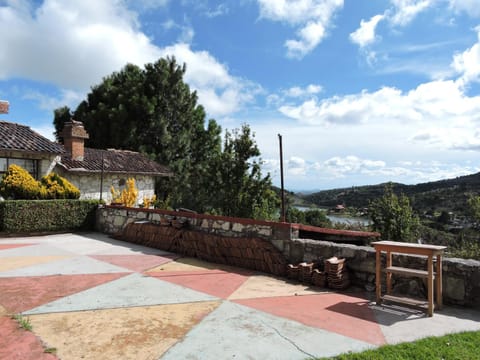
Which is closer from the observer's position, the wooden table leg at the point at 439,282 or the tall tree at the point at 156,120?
the wooden table leg at the point at 439,282

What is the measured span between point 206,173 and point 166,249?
8228mm

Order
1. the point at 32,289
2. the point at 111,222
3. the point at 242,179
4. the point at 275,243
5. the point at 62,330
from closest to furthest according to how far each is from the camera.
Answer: the point at 62,330, the point at 32,289, the point at 275,243, the point at 111,222, the point at 242,179

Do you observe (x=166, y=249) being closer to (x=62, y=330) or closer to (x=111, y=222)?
(x=111, y=222)

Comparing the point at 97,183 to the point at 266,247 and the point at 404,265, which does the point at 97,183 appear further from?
the point at 404,265

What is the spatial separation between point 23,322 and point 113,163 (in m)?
14.4

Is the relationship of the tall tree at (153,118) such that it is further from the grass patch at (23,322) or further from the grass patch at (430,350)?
the grass patch at (430,350)

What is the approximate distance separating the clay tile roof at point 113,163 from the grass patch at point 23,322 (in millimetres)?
11709

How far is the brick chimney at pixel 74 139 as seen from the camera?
50.8 feet

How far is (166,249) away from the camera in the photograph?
8.00 metres

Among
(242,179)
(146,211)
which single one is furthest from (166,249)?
(242,179)

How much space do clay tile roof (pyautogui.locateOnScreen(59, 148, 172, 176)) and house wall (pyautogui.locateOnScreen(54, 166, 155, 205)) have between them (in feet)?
1.24

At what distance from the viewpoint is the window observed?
12297mm

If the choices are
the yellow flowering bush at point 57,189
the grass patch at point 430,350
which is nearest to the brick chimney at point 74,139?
the yellow flowering bush at point 57,189

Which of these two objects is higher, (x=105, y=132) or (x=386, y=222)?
(x=105, y=132)
